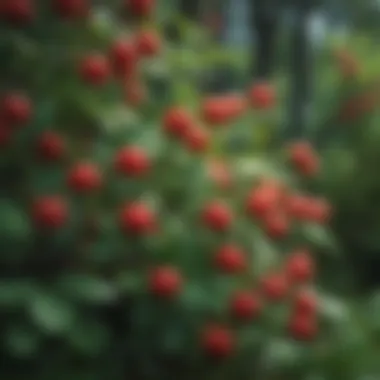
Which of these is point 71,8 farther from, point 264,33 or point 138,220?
point 264,33

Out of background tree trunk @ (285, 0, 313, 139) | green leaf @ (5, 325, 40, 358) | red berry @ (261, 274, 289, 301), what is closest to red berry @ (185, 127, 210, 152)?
red berry @ (261, 274, 289, 301)

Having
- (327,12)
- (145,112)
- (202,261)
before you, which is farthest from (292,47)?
(202,261)

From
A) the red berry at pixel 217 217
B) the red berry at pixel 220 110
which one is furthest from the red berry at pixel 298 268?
the red berry at pixel 220 110

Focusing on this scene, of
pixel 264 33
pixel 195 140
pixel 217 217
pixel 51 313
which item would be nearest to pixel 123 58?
pixel 195 140

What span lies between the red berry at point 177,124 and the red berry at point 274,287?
241 mm

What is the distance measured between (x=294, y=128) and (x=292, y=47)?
16 centimetres

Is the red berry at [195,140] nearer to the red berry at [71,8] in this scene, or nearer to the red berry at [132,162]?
the red berry at [132,162]

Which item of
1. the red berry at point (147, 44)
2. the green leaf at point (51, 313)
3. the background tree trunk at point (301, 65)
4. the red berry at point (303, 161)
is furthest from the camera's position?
the background tree trunk at point (301, 65)

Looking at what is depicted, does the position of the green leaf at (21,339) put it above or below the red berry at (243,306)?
below

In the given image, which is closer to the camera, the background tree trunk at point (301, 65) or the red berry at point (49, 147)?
the red berry at point (49, 147)

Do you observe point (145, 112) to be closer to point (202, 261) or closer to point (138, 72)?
point (138, 72)

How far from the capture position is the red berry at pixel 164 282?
153 centimetres

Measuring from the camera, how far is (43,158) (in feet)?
5.13

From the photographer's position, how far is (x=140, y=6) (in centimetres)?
163
